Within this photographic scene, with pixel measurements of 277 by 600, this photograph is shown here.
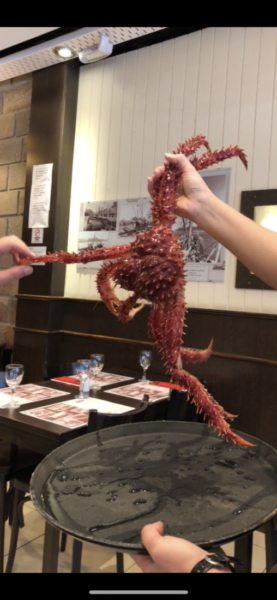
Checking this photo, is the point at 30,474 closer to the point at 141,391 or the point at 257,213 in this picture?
the point at 141,391

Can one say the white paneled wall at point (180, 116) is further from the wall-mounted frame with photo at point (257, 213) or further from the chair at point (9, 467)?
the chair at point (9, 467)

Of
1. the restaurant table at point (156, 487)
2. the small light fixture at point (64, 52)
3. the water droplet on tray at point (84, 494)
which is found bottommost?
the water droplet on tray at point (84, 494)

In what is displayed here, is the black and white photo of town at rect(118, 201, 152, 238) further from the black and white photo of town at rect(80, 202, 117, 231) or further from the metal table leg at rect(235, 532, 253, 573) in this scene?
the metal table leg at rect(235, 532, 253, 573)

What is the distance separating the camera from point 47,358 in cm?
368

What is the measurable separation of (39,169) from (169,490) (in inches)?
132

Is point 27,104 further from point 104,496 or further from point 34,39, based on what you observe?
point 104,496

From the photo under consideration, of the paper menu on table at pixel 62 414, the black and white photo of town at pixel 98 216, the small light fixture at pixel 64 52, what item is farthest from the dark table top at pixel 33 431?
the small light fixture at pixel 64 52

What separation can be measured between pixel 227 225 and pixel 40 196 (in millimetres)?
2921

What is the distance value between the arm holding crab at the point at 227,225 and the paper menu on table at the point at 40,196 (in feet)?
8.80

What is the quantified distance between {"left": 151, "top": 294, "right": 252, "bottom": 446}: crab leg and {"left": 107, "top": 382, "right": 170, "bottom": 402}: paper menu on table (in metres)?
1.20

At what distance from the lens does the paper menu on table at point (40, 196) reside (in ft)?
12.0

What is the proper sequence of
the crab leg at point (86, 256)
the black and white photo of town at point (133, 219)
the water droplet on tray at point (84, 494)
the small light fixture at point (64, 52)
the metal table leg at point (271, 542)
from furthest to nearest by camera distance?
the black and white photo of town at point (133, 219) < the small light fixture at point (64, 52) < the metal table leg at point (271, 542) < the crab leg at point (86, 256) < the water droplet on tray at point (84, 494)

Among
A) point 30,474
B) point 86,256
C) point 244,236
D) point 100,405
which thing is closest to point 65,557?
point 30,474
